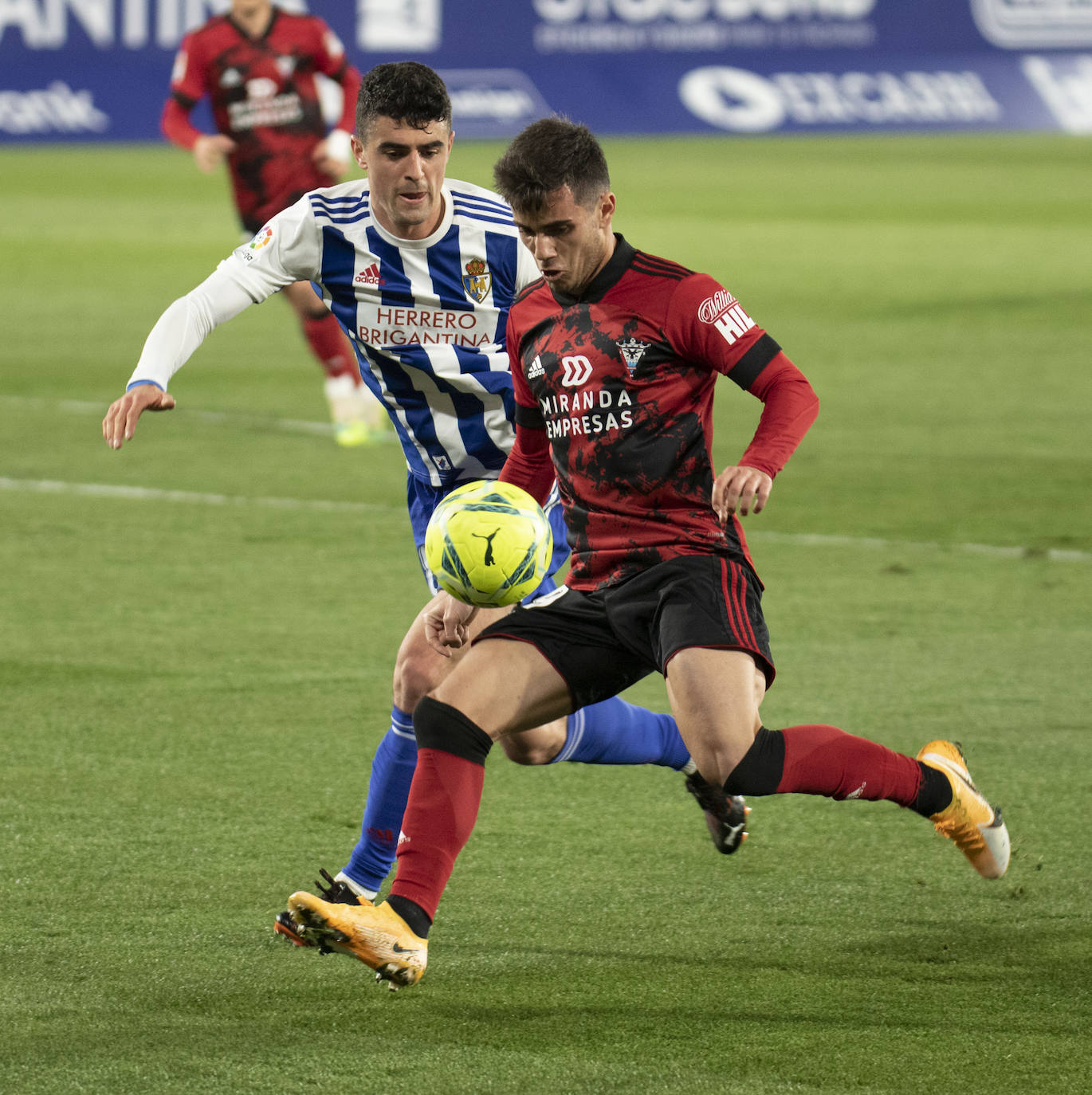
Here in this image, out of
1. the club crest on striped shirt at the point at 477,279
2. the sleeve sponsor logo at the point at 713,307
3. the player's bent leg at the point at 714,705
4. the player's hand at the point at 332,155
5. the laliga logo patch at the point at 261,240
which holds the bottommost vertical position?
the player's hand at the point at 332,155

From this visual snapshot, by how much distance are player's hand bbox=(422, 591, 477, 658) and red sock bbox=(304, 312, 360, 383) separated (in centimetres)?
722

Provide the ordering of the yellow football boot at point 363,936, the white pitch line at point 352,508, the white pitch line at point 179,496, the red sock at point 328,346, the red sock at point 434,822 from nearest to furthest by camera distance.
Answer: the yellow football boot at point 363,936 < the red sock at point 434,822 < the white pitch line at point 352,508 < the white pitch line at point 179,496 < the red sock at point 328,346

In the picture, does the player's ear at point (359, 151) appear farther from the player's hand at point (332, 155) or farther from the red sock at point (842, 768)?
the player's hand at point (332, 155)

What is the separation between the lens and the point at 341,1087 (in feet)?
11.6

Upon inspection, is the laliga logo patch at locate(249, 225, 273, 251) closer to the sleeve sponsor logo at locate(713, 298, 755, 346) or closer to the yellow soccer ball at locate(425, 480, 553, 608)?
the yellow soccer ball at locate(425, 480, 553, 608)

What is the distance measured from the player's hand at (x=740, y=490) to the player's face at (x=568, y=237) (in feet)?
2.03

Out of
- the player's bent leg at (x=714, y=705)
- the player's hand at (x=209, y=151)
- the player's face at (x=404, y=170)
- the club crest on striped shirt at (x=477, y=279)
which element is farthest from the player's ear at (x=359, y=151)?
the player's hand at (x=209, y=151)

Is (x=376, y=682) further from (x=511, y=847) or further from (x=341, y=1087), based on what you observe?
(x=341, y=1087)

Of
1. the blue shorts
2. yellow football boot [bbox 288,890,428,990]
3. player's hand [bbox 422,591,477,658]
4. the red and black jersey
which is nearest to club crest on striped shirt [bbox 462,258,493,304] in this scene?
the blue shorts

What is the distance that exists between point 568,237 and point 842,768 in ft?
4.18

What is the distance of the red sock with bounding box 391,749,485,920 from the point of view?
393 cm

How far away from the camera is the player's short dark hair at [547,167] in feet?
13.7

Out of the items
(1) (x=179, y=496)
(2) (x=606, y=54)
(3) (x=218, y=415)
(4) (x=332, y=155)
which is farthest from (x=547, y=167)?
(2) (x=606, y=54)

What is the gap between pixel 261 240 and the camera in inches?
192
